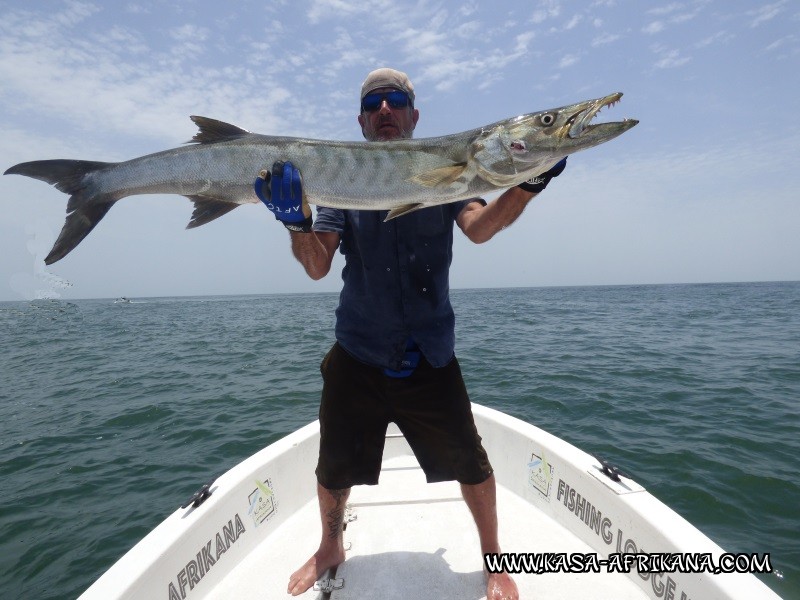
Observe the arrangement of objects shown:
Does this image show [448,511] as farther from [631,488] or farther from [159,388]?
[159,388]

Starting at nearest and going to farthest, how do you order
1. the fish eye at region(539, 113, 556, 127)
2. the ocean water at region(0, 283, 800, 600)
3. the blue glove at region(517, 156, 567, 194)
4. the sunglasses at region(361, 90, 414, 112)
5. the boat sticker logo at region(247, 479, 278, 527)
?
the fish eye at region(539, 113, 556, 127), the blue glove at region(517, 156, 567, 194), the sunglasses at region(361, 90, 414, 112), the boat sticker logo at region(247, 479, 278, 527), the ocean water at region(0, 283, 800, 600)

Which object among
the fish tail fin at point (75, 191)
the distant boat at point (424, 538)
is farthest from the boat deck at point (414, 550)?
the fish tail fin at point (75, 191)

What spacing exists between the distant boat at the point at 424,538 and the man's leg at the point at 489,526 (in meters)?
0.14

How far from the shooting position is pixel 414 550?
338cm

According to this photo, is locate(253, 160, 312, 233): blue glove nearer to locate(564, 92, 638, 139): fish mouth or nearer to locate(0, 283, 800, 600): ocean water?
locate(564, 92, 638, 139): fish mouth

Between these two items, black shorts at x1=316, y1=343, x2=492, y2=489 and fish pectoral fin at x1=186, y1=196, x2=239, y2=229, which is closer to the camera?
black shorts at x1=316, y1=343, x2=492, y2=489

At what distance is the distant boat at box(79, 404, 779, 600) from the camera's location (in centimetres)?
261

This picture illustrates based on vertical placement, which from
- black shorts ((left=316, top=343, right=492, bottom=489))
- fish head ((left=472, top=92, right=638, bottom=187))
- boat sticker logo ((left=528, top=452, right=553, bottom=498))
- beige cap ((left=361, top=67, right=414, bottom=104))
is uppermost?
beige cap ((left=361, top=67, right=414, bottom=104))

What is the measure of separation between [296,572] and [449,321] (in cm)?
213

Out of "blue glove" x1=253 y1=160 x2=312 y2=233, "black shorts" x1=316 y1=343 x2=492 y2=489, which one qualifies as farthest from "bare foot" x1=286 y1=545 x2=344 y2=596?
"blue glove" x1=253 y1=160 x2=312 y2=233

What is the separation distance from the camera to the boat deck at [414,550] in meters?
2.95

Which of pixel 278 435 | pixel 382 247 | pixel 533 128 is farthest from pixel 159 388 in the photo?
pixel 533 128

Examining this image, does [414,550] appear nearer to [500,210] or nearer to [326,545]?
[326,545]

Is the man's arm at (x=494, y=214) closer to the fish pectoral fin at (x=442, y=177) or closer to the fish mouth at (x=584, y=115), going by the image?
the fish pectoral fin at (x=442, y=177)
